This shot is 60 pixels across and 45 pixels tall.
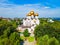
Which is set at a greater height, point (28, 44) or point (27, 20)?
point (27, 20)

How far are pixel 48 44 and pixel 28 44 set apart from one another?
7242mm

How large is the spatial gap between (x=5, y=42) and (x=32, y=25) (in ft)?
76.1

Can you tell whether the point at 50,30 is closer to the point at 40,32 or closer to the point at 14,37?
the point at 40,32

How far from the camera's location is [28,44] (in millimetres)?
26609

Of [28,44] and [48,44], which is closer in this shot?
[48,44]

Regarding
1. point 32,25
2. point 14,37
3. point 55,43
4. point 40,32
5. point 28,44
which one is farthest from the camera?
point 32,25

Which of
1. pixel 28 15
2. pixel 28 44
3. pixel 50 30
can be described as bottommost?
pixel 28 44

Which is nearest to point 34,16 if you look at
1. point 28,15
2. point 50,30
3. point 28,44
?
point 28,15

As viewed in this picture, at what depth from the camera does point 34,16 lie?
147 ft

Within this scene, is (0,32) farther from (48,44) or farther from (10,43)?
(48,44)

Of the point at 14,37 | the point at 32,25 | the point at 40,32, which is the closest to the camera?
the point at 14,37

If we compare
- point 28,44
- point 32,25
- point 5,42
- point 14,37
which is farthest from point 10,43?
point 32,25

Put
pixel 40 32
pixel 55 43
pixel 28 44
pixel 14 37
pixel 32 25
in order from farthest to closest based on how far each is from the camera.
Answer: pixel 32 25 < pixel 40 32 < pixel 28 44 < pixel 14 37 < pixel 55 43

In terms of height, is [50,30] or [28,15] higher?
[28,15]
